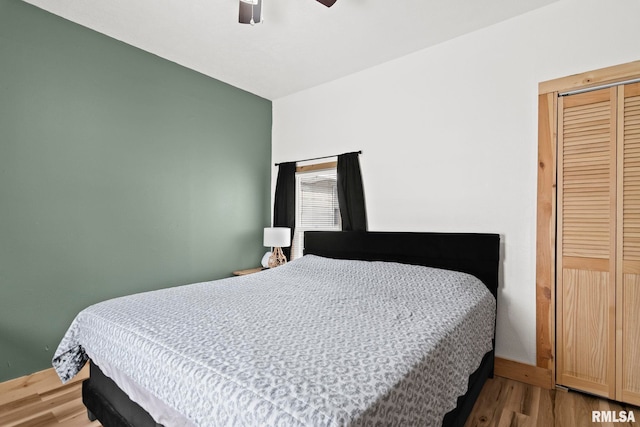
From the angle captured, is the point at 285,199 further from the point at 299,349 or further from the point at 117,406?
the point at 299,349

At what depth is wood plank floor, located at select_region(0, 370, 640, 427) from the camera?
69.8 inches

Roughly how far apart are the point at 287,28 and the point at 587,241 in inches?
101

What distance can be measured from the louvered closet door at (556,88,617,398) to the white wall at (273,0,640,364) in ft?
0.57

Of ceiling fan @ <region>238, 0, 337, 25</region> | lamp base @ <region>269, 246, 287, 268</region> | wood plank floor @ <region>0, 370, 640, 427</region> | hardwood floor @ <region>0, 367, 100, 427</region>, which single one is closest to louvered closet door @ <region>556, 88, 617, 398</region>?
wood plank floor @ <region>0, 370, 640, 427</region>

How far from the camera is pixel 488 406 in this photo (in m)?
1.94

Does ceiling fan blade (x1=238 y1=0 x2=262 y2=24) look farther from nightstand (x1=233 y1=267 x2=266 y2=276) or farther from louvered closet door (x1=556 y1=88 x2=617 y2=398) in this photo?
nightstand (x1=233 y1=267 x2=266 y2=276)

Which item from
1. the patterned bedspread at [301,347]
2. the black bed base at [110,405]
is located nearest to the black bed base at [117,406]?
the black bed base at [110,405]

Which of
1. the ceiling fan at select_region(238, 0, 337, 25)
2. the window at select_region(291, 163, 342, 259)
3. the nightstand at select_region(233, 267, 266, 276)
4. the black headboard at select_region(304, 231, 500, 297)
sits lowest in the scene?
the nightstand at select_region(233, 267, 266, 276)

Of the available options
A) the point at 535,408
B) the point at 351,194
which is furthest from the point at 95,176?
the point at 535,408

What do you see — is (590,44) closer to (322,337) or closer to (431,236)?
(431,236)

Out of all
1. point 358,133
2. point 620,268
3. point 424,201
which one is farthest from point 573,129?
point 358,133

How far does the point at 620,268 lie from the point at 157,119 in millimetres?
3616

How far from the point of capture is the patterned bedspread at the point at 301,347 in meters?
0.89

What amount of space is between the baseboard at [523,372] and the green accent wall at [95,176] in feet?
8.61
